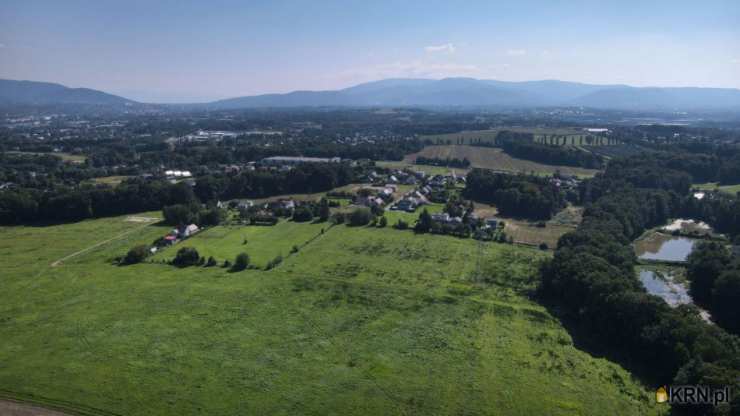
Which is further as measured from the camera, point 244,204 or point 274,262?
point 244,204

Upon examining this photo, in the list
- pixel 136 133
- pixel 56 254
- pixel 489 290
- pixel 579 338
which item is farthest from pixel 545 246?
pixel 136 133

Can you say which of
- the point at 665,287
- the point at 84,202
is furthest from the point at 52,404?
the point at 665,287

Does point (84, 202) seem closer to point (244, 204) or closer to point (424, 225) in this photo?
point (244, 204)

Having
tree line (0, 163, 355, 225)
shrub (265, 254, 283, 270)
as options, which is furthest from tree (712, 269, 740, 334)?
tree line (0, 163, 355, 225)

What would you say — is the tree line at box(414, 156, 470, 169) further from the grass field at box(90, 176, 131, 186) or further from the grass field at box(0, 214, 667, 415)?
the grass field at box(90, 176, 131, 186)

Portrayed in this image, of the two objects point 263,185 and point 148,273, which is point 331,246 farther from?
point 263,185

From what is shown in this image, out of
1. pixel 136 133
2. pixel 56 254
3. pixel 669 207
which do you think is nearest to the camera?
pixel 56 254
